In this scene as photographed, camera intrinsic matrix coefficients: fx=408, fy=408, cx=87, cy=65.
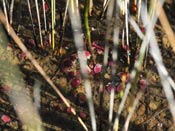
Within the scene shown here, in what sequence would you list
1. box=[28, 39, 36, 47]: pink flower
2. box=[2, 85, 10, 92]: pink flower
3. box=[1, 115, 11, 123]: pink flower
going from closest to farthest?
box=[1, 115, 11, 123]: pink flower < box=[2, 85, 10, 92]: pink flower < box=[28, 39, 36, 47]: pink flower

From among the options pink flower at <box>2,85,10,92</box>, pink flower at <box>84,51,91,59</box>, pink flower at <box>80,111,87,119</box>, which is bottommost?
pink flower at <box>80,111,87,119</box>

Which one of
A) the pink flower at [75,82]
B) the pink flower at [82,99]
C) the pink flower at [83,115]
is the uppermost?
the pink flower at [75,82]

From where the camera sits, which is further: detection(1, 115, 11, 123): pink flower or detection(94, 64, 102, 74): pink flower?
detection(94, 64, 102, 74): pink flower

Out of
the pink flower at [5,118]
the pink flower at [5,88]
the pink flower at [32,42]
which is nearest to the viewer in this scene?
the pink flower at [5,118]

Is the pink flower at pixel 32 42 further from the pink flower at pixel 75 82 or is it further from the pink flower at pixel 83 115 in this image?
the pink flower at pixel 83 115

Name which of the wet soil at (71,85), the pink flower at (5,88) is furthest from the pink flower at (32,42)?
the pink flower at (5,88)

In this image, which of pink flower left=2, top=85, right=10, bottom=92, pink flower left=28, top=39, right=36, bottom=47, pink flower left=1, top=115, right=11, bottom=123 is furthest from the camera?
pink flower left=28, top=39, right=36, bottom=47

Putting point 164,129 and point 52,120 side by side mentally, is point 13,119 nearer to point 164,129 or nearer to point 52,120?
point 52,120

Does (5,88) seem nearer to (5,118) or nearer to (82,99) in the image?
(5,118)

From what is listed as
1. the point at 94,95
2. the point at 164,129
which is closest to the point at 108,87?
the point at 94,95

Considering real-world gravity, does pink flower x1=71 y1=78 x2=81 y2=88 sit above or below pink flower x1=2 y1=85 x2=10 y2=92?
below

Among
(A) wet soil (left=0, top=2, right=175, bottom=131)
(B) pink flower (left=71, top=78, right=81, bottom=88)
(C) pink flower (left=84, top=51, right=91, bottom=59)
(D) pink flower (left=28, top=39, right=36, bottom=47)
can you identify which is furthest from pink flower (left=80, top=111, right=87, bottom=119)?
(D) pink flower (left=28, top=39, right=36, bottom=47)

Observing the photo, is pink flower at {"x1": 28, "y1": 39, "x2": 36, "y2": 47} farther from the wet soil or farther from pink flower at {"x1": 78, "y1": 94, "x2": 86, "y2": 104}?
pink flower at {"x1": 78, "y1": 94, "x2": 86, "y2": 104}
